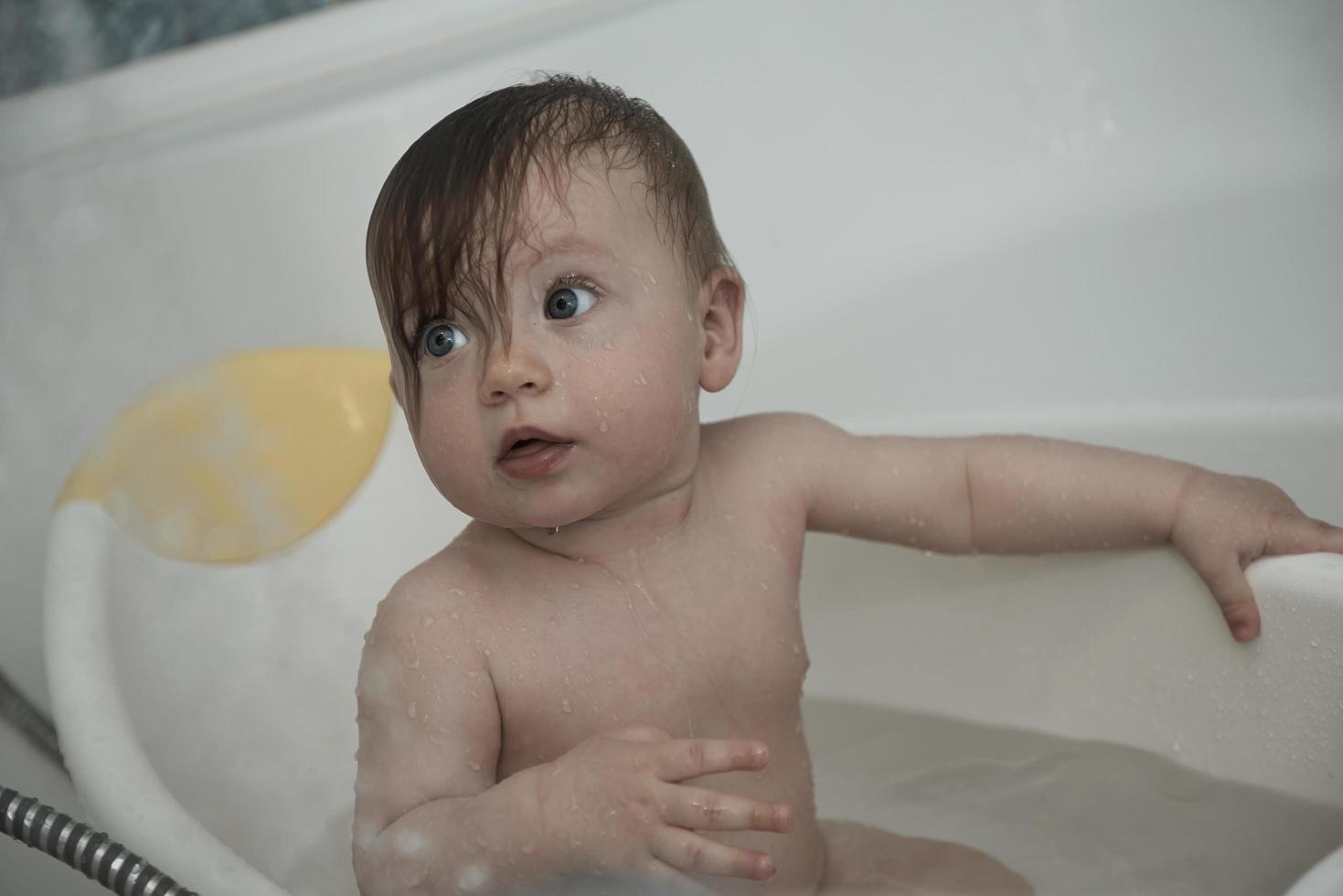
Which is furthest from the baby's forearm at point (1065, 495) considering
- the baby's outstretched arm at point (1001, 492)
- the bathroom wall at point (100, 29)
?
the bathroom wall at point (100, 29)

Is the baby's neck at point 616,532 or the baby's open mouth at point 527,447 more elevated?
the baby's open mouth at point 527,447

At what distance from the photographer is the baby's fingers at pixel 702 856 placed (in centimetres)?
57

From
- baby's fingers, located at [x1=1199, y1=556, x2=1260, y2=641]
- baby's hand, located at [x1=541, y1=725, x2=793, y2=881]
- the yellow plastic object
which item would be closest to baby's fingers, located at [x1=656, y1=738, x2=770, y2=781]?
baby's hand, located at [x1=541, y1=725, x2=793, y2=881]

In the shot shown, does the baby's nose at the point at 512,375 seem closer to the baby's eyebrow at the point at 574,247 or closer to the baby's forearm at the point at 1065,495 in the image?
the baby's eyebrow at the point at 574,247

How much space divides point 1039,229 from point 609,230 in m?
0.70

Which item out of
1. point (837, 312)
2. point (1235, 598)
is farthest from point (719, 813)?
point (837, 312)

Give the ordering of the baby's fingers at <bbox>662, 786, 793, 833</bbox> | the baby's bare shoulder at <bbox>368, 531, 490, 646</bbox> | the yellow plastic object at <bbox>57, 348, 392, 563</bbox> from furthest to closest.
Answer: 1. the yellow plastic object at <bbox>57, 348, 392, 563</bbox>
2. the baby's bare shoulder at <bbox>368, 531, 490, 646</bbox>
3. the baby's fingers at <bbox>662, 786, 793, 833</bbox>

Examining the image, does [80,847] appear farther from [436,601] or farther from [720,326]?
[720,326]

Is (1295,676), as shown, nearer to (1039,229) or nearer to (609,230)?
(609,230)

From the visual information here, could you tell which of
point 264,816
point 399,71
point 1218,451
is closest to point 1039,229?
point 1218,451

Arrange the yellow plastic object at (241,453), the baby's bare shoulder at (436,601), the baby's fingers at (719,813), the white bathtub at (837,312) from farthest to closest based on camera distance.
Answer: the yellow plastic object at (241,453)
the white bathtub at (837,312)
the baby's bare shoulder at (436,601)
the baby's fingers at (719,813)

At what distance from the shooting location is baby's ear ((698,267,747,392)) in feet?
2.49

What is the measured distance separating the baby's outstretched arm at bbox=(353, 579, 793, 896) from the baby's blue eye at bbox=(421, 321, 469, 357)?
138mm

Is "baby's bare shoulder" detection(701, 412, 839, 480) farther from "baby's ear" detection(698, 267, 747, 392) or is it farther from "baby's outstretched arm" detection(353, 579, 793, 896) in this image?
"baby's outstretched arm" detection(353, 579, 793, 896)
